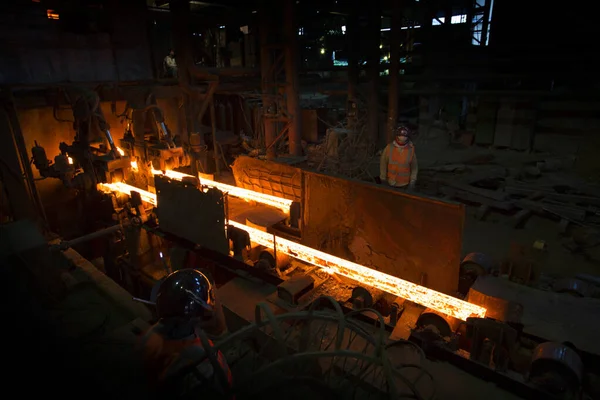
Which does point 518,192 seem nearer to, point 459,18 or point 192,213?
point 192,213

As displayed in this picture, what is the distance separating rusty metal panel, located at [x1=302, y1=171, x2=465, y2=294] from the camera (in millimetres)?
4941

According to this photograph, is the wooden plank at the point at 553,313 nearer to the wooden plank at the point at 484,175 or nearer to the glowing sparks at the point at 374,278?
the glowing sparks at the point at 374,278

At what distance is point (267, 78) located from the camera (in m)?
12.8

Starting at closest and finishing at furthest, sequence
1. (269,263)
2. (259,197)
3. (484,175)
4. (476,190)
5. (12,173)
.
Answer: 1. (269,263)
2. (259,197)
3. (12,173)
4. (476,190)
5. (484,175)

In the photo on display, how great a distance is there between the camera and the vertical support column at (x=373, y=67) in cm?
1509

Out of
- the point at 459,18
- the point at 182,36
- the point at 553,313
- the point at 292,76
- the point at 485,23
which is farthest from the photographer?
the point at 459,18

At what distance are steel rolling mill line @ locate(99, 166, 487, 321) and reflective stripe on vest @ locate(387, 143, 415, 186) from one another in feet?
6.87

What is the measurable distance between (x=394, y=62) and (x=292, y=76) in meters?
4.31

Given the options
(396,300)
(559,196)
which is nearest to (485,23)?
(559,196)

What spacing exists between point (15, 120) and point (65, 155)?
3.91ft

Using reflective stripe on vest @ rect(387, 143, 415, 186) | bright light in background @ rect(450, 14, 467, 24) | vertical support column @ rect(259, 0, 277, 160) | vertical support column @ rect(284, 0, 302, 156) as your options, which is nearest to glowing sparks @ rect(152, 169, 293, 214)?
reflective stripe on vest @ rect(387, 143, 415, 186)

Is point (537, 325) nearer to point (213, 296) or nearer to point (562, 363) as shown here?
point (562, 363)

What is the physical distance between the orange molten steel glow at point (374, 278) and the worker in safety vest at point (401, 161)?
97.5 inches

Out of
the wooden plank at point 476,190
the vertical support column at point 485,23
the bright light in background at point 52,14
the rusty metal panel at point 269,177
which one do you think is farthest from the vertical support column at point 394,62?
the bright light in background at point 52,14
